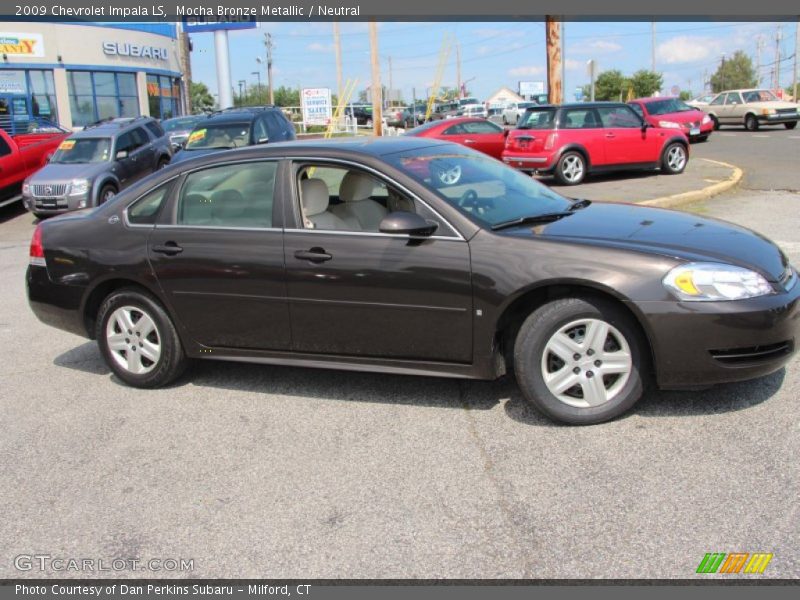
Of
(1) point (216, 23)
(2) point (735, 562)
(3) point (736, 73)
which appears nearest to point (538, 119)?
(2) point (735, 562)

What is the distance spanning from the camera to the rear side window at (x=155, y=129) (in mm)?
17753

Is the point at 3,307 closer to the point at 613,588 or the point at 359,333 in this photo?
the point at 359,333

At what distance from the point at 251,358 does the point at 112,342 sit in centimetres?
108

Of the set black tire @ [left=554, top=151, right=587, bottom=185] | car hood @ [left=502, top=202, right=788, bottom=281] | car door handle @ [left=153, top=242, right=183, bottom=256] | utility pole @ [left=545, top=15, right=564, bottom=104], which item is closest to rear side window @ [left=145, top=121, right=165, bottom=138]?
black tire @ [left=554, top=151, right=587, bottom=185]

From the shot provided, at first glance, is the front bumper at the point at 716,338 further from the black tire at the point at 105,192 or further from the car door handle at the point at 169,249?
the black tire at the point at 105,192

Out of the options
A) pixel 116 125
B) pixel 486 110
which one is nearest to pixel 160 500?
pixel 116 125

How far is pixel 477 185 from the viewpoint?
494cm

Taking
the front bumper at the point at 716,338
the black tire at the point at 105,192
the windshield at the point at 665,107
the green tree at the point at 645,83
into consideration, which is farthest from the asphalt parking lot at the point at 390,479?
the green tree at the point at 645,83

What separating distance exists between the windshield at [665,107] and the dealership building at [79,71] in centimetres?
2403

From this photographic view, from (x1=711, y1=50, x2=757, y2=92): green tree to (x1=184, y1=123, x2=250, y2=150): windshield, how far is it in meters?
109

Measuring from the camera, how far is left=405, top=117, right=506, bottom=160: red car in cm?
1792

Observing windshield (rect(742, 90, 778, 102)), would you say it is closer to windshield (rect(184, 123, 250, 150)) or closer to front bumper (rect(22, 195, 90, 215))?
windshield (rect(184, 123, 250, 150))

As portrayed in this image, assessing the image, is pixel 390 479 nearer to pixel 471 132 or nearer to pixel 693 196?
pixel 693 196

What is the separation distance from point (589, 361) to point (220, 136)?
41.2 ft
